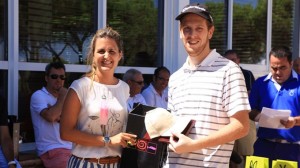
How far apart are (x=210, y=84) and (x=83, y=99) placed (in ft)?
2.40

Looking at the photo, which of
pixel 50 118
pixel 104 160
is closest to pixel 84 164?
pixel 104 160

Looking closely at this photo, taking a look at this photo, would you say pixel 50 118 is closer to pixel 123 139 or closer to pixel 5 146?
pixel 5 146

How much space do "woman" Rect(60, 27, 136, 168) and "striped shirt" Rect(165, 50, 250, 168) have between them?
397 millimetres

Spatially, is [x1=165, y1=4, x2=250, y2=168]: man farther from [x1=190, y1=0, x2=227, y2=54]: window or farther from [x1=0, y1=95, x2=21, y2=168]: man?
[x1=190, y1=0, x2=227, y2=54]: window

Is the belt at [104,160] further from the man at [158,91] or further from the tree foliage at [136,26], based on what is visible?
the tree foliage at [136,26]

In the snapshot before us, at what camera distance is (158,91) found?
5.31 meters

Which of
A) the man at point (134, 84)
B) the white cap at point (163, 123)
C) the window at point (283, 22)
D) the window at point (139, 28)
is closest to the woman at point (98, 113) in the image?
the white cap at point (163, 123)

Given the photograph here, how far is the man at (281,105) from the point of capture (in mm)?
3877

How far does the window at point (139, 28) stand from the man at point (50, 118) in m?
1.27

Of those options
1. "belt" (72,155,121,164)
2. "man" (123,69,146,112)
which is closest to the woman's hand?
"belt" (72,155,121,164)

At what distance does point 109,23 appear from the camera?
17.4 ft

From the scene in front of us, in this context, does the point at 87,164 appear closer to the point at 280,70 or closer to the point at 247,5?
the point at 280,70

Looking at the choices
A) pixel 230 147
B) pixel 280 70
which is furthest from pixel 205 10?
pixel 280 70

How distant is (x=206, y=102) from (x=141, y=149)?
0.43 metres
